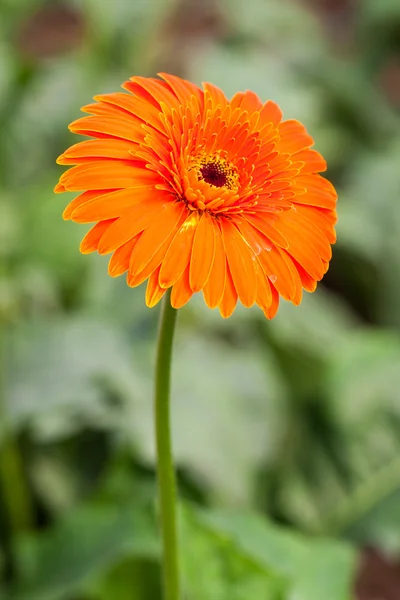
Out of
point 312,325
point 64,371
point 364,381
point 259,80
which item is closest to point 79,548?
point 64,371

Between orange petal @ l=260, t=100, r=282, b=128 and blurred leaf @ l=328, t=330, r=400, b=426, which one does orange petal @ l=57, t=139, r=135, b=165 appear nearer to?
orange petal @ l=260, t=100, r=282, b=128

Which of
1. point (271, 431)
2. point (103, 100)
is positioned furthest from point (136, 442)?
point (103, 100)

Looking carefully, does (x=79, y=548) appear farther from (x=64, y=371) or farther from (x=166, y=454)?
(x=166, y=454)

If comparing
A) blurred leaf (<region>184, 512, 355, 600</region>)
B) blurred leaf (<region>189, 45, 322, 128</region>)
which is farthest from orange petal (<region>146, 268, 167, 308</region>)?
blurred leaf (<region>189, 45, 322, 128</region>)

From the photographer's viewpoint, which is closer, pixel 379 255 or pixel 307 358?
pixel 307 358

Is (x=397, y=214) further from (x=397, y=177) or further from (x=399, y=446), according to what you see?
(x=399, y=446)
